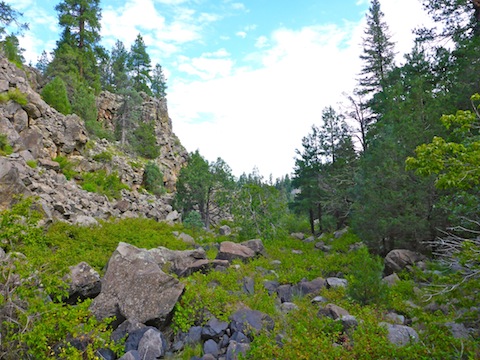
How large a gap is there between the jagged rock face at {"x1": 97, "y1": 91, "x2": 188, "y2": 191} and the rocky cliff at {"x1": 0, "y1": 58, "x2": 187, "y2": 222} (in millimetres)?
8174

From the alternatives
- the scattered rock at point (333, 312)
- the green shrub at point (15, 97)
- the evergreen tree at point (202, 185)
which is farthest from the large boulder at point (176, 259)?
the green shrub at point (15, 97)

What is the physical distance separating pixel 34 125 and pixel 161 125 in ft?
95.6

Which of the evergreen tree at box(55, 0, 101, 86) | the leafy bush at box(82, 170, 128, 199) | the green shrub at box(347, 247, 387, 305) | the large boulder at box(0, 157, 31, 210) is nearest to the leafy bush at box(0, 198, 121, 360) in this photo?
the green shrub at box(347, 247, 387, 305)

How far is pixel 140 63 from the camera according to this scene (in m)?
57.7

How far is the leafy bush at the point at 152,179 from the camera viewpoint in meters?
32.8

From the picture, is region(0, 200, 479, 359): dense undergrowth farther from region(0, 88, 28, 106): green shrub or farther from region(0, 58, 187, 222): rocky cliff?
region(0, 88, 28, 106): green shrub

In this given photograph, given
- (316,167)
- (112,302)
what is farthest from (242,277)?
(316,167)

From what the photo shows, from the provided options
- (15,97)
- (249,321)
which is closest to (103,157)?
(15,97)

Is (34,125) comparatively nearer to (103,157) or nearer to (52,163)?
(52,163)

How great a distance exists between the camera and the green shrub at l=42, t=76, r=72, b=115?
27422 millimetres

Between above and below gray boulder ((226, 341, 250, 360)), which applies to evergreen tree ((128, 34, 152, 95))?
above

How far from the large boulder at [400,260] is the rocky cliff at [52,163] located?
51.5 feet

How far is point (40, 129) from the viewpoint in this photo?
71.1 feet

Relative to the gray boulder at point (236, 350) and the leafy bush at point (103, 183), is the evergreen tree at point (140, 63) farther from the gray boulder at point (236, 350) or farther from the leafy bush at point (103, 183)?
the gray boulder at point (236, 350)
